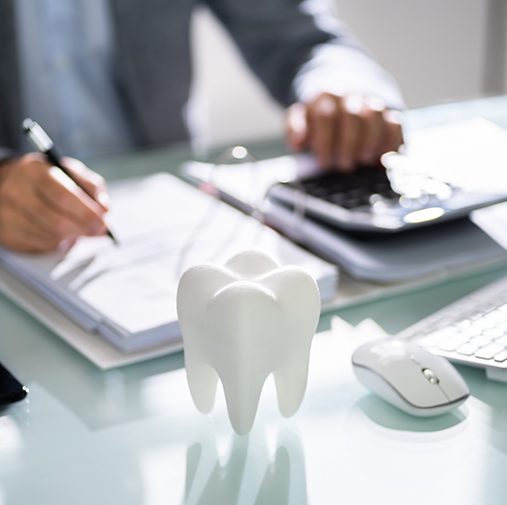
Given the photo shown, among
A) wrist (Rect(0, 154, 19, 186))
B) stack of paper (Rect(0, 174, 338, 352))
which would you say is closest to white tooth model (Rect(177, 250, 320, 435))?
stack of paper (Rect(0, 174, 338, 352))

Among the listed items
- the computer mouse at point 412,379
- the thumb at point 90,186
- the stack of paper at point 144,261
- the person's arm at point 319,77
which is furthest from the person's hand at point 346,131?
the computer mouse at point 412,379

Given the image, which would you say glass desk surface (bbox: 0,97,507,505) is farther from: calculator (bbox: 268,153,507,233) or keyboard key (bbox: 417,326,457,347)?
calculator (bbox: 268,153,507,233)

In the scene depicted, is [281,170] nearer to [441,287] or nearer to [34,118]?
[441,287]

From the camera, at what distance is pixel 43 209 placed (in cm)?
67

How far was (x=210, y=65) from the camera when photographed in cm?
325

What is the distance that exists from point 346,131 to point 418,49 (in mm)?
2483

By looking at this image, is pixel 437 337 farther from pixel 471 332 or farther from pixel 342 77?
pixel 342 77

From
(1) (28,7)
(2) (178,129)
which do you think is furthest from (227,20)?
(1) (28,7)

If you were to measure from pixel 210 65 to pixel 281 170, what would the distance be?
2475mm

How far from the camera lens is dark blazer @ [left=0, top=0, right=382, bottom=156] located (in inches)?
51.0

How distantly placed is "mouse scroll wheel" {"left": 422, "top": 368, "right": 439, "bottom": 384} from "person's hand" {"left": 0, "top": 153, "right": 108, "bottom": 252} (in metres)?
0.39

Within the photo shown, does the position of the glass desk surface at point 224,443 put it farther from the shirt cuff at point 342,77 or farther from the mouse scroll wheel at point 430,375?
the shirt cuff at point 342,77

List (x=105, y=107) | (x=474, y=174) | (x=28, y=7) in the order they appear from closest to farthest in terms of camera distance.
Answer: (x=474, y=174), (x=28, y=7), (x=105, y=107)

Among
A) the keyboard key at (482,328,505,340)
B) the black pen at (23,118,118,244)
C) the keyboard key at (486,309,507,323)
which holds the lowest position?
the keyboard key at (486,309,507,323)
